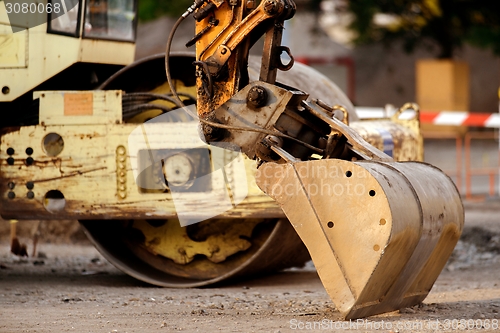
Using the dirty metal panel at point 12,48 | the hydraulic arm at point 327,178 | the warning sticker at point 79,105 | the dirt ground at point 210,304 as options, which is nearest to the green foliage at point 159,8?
the dirt ground at point 210,304

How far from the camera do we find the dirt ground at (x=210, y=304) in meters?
4.86

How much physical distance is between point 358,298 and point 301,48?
2291cm

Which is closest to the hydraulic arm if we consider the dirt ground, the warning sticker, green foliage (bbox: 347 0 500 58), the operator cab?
the dirt ground

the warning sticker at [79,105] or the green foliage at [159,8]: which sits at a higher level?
the green foliage at [159,8]

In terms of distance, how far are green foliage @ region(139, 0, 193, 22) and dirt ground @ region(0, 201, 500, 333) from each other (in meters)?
15.9

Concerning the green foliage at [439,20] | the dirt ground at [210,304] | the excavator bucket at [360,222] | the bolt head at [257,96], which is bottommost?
the dirt ground at [210,304]

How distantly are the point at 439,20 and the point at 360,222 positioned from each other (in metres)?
17.5

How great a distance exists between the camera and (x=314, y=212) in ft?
16.1

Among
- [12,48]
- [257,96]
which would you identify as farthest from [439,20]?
[257,96]

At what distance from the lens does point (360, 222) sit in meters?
4.79

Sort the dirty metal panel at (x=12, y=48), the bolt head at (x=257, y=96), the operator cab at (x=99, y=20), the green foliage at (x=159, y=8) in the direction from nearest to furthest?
the bolt head at (x=257, y=96) → the dirty metal panel at (x=12, y=48) → the operator cab at (x=99, y=20) → the green foliage at (x=159, y=8)

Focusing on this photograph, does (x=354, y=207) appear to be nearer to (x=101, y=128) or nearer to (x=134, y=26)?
(x=101, y=128)

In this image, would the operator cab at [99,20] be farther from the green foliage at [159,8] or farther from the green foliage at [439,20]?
the green foliage at [159,8]

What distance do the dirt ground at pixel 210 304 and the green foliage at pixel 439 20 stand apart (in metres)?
13.0
